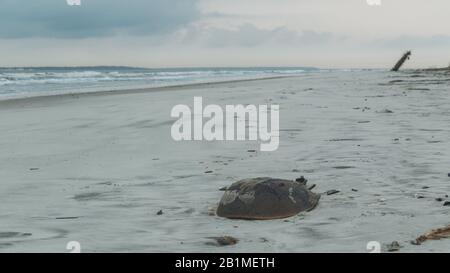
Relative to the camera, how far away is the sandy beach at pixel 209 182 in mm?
4207

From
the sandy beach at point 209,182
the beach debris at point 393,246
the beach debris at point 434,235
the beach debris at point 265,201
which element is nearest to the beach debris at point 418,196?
the sandy beach at point 209,182

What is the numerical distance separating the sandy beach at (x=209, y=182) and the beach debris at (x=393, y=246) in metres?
0.04

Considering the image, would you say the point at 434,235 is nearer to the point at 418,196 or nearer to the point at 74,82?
the point at 418,196

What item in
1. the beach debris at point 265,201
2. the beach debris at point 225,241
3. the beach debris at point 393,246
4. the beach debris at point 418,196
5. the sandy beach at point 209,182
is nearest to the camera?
the beach debris at point 393,246

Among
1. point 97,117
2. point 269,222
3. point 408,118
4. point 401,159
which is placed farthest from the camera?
point 97,117

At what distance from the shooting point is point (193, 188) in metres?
5.85

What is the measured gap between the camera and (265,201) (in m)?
4.77

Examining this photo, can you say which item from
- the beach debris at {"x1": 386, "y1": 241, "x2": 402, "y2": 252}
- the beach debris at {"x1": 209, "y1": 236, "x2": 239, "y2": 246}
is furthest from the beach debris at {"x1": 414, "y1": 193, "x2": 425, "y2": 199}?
the beach debris at {"x1": 209, "y1": 236, "x2": 239, "y2": 246}

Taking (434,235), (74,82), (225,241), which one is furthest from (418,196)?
(74,82)

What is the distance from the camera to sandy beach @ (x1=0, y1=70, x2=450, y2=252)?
4.21 meters

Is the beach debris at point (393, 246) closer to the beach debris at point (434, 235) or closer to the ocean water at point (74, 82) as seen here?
the beach debris at point (434, 235)

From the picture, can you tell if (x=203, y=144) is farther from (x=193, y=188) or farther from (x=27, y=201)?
(x=27, y=201)
